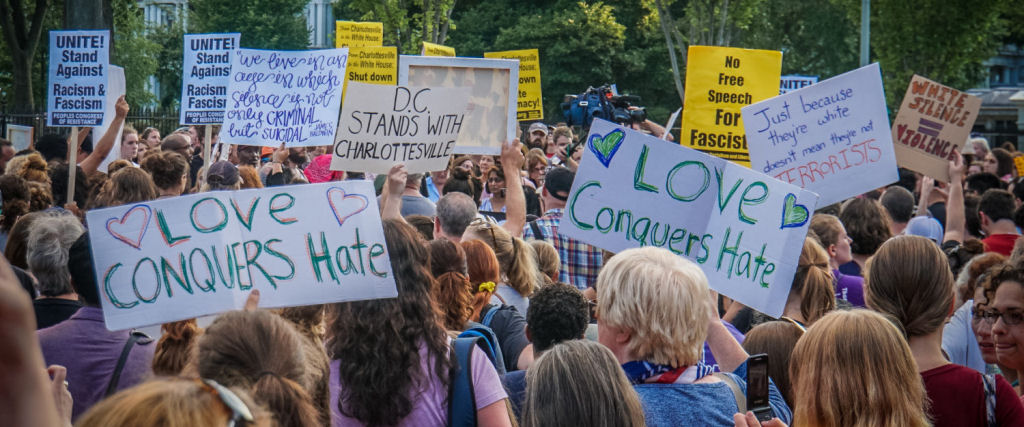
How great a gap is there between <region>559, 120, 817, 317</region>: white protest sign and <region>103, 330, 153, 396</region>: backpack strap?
1.89 metres

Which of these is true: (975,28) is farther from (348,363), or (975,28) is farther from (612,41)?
(348,363)

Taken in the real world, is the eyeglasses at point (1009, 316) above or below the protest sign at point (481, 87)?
below

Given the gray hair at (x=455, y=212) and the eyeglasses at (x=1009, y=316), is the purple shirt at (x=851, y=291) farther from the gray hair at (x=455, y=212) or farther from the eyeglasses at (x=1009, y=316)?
the gray hair at (x=455, y=212)

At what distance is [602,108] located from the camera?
10.9 meters

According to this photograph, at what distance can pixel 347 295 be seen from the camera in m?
3.67

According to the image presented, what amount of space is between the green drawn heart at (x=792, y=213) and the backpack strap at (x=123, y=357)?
2547 mm

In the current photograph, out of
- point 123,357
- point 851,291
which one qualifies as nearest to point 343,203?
point 123,357

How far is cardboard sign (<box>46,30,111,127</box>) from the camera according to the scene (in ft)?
32.4

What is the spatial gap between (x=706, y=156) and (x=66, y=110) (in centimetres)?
706

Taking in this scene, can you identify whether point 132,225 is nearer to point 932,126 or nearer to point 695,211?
point 695,211

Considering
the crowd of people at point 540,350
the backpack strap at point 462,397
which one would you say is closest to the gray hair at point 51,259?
the crowd of people at point 540,350

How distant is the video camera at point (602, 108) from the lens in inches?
419

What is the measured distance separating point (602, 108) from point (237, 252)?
7442mm

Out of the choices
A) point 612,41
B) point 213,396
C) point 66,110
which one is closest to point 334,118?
point 66,110
